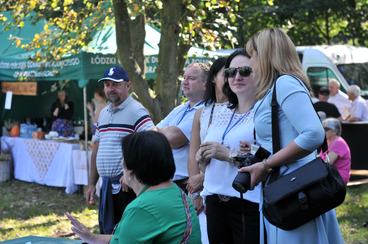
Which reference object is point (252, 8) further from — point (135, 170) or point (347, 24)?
point (135, 170)

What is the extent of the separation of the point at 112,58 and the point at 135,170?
7.50m

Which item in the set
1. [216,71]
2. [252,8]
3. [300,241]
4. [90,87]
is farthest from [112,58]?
[252,8]

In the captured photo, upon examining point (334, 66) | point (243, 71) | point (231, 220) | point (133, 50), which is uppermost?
point (334, 66)

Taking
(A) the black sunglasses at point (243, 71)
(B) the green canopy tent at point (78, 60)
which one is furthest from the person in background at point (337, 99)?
(A) the black sunglasses at point (243, 71)

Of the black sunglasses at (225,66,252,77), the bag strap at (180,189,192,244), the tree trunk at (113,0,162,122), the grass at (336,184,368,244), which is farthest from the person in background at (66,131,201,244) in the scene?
the tree trunk at (113,0,162,122)

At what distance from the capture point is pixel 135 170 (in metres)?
2.59

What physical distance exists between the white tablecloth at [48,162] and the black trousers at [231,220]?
21.4ft

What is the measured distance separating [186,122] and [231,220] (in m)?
1.06

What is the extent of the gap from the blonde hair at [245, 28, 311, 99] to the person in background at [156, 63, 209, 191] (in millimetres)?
1249

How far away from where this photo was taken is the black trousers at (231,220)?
3.35 meters

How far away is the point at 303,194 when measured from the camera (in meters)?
2.74

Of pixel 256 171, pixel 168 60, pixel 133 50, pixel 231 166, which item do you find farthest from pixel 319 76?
pixel 256 171

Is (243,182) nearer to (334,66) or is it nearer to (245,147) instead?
(245,147)

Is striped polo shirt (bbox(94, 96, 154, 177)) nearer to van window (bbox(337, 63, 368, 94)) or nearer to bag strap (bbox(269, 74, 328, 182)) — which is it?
bag strap (bbox(269, 74, 328, 182))
